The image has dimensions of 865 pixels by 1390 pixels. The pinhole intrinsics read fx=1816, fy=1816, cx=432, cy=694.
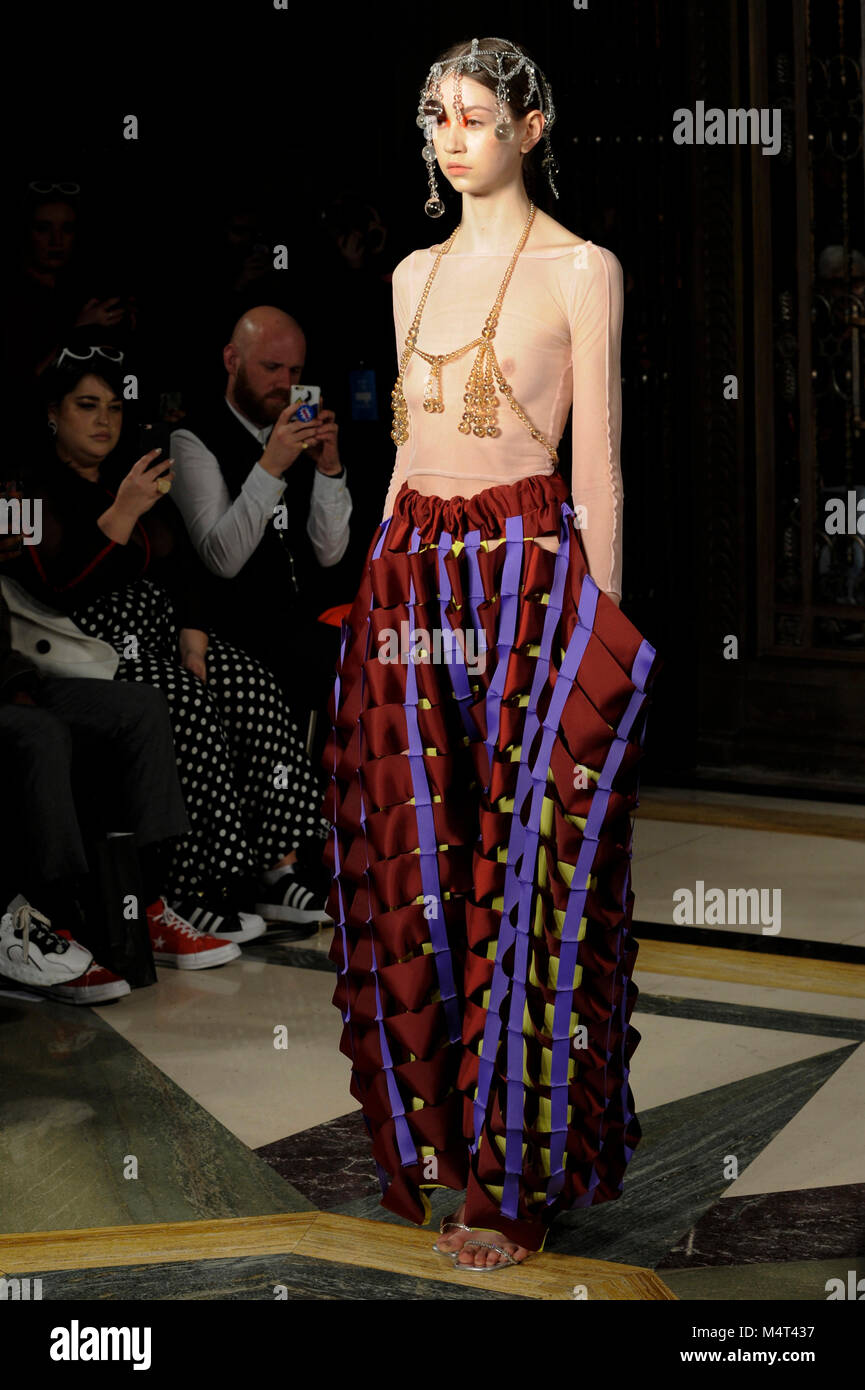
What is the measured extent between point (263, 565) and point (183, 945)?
954mm

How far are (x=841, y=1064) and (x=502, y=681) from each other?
1127 mm

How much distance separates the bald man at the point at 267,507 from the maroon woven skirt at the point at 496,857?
1.76m

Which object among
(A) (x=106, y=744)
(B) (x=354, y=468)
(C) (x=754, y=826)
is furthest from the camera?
(C) (x=754, y=826)

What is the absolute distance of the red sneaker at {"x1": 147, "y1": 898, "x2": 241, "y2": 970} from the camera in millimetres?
3609

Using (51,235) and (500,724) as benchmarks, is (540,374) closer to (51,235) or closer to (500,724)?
(500,724)

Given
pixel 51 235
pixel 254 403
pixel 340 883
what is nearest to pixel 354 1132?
pixel 340 883

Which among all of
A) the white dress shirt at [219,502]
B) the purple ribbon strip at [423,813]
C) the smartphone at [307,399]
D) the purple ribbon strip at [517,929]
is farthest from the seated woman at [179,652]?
the purple ribbon strip at [517,929]

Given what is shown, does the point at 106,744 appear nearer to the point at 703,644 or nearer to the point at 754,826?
the point at 754,826

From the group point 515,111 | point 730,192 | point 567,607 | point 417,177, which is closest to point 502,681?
point 567,607

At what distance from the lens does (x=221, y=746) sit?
3791 millimetres

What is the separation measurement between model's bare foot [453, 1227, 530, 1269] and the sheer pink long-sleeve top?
81 cm

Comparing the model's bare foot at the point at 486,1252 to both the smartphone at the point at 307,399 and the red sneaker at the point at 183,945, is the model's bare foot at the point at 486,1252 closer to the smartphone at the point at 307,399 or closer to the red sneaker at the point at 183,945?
the red sneaker at the point at 183,945

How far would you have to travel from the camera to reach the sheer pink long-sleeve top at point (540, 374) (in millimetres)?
2172

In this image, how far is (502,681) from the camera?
2.21 m
